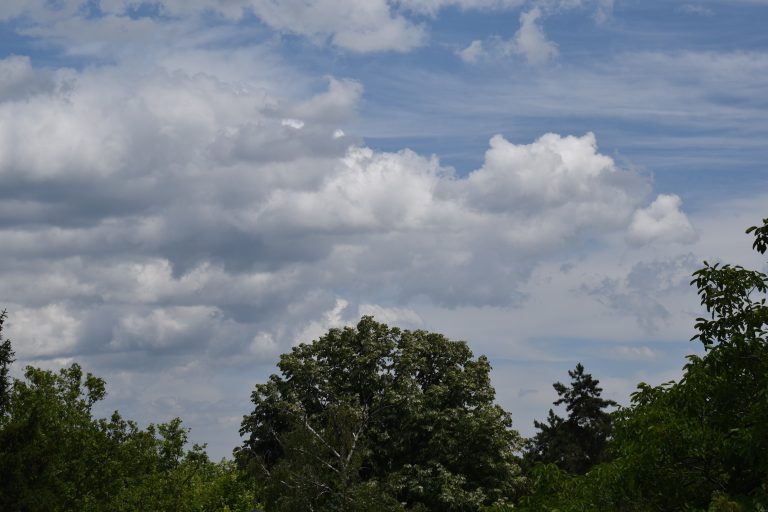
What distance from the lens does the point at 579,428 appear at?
216 feet

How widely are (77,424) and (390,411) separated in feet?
54.6

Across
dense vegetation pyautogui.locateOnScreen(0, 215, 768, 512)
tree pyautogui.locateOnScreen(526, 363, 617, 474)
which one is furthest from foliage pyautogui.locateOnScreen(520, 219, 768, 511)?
tree pyautogui.locateOnScreen(526, 363, 617, 474)

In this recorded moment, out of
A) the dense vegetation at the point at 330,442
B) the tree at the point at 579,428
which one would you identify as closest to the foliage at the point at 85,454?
the dense vegetation at the point at 330,442

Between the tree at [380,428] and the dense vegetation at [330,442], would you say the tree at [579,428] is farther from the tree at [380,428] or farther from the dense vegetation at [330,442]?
the tree at [380,428]

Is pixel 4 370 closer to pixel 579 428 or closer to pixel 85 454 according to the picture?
pixel 85 454

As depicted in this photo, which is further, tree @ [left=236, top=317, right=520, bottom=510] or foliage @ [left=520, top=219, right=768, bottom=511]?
tree @ [left=236, top=317, right=520, bottom=510]

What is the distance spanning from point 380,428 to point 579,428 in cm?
1988

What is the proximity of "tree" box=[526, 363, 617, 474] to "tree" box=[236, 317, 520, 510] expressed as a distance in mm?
12882

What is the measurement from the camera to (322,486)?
47.4 metres

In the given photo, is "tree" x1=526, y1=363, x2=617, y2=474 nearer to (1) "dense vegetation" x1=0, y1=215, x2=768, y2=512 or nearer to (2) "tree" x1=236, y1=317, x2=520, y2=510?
(1) "dense vegetation" x1=0, y1=215, x2=768, y2=512

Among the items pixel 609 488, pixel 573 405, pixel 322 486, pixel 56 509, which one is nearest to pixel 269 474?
pixel 322 486

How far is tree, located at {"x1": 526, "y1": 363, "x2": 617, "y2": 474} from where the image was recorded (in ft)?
210

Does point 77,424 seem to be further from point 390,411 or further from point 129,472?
point 390,411

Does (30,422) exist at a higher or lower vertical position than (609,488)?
higher
